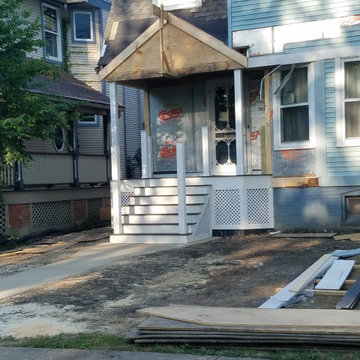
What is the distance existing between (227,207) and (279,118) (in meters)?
2.20

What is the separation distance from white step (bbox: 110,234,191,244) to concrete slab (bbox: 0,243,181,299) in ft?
0.65

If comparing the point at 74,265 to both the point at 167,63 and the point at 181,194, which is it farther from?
the point at 167,63

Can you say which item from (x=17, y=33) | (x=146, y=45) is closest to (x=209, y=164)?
(x=146, y=45)

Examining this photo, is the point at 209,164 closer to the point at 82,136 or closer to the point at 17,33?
the point at 17,33

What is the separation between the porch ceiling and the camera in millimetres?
12047

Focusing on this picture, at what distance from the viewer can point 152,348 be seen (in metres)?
5.29

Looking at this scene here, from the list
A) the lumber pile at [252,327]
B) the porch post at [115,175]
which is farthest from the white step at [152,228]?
the lumber pile at [252,327]

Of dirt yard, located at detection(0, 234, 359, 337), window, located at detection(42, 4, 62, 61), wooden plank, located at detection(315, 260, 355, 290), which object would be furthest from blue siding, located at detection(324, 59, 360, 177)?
window, located at detection(42, 4, 62, 61)

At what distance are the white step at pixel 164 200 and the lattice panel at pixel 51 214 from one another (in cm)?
403

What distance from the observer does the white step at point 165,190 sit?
40.7ft

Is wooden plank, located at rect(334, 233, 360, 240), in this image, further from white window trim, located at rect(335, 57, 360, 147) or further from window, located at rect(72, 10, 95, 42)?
window, located at rect(72, 10, 95, 42)

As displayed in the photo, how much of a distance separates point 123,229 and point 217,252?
2.74m

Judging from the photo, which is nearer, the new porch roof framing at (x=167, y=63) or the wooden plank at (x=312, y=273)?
the wooden plank at (x=312, y=273)

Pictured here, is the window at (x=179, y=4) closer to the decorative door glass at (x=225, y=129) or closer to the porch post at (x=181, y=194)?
the decorative door glass at (x=225, y=129)
